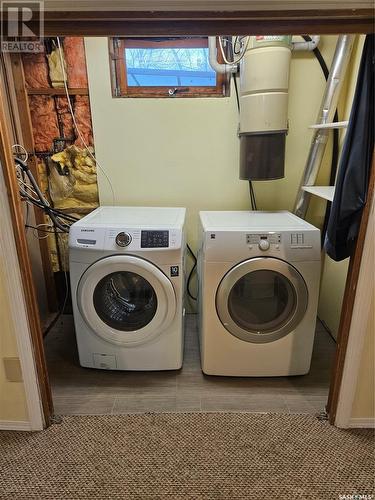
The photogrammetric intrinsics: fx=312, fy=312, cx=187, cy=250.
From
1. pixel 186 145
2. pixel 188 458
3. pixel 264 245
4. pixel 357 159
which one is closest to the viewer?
pixel 357 159

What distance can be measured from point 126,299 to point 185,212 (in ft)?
2.26

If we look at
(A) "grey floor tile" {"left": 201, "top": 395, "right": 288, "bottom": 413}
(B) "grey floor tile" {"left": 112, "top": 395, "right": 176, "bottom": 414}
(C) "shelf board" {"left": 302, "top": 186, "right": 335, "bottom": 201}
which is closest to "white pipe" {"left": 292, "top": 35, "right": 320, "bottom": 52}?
(C) "shelf board" {"left": 302, "top": 186, "right": 335, "bottom": 201}

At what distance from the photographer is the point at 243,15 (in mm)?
1002

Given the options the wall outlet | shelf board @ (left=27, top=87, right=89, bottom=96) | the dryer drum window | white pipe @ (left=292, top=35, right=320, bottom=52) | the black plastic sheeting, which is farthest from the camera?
shelf board @ (left=27, top=87, right=89, bottom=96)

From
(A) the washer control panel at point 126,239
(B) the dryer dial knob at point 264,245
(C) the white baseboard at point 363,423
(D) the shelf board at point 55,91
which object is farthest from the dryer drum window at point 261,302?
(D) the shelf board at point 55,91

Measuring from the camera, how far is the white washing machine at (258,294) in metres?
1.62

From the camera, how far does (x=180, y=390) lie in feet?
5.79

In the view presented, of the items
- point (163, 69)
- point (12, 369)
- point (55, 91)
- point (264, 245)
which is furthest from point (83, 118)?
point (12, 369)

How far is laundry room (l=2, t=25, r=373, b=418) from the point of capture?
1.64 metres

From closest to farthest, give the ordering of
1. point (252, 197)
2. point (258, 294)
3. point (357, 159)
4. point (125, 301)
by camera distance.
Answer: point (357, 159) < point (258, 294) < point (125, 301) < point (252, 197)

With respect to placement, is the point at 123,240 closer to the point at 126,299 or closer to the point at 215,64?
the point at 126,299

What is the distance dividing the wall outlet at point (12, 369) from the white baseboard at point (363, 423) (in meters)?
1.55

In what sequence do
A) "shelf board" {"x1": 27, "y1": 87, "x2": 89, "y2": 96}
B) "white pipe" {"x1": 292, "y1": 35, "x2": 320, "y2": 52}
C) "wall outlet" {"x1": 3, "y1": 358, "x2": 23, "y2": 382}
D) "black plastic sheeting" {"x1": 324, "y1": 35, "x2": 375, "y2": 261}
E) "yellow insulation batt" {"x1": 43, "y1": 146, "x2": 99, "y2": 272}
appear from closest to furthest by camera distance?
"black plastic sheeting" {"x1": 324, "y1": 35, "x2": 375, "y2": 261} → "wall outlet" {"x1": 3, "y1": 358, "x2": 23, "y2": 382} → "white pipe" {"x1": 292, "y1": 35, "x2": 320, "y2": 52} → "shelf board" {"x1": 27, "y1": 87, "x2": 89, "y2": 96} → "yellow insulation batt" {"x1": 43, "y1": 146, "x2": 99, "y2": 272}

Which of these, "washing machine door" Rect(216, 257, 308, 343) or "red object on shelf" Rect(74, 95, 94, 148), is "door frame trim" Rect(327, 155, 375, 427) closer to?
"washing machine door" Rect(216, 257, 308, 343)
